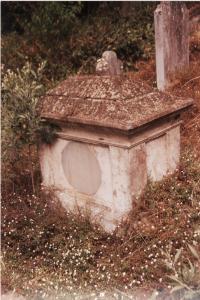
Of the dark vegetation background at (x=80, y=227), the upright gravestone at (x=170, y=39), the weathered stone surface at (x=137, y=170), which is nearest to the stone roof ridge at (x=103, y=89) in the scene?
the dark vegetation background at (x=80, y=227)

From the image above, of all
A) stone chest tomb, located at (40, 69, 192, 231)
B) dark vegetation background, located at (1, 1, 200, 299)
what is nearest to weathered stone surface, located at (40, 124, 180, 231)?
stone chest tomb, located at (40, 69, 192, 231)

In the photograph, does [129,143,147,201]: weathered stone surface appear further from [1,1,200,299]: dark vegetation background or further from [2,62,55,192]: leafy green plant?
[2,62,55,192]: leafy green plant

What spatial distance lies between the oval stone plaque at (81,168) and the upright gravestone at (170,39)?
7.46ft

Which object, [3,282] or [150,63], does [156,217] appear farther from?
[150,63]

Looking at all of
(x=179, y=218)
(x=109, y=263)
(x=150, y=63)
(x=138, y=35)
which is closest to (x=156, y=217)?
(x=179, y=218)

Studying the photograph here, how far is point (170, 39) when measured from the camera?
19.4 ft

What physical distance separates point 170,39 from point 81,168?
2.64 m

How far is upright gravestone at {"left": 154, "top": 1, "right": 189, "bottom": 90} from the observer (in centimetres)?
582

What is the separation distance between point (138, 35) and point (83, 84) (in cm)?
408

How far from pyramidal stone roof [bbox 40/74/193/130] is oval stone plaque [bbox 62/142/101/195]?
1.11 ft

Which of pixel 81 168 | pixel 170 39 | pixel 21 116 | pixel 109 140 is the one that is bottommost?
pixel 81 168

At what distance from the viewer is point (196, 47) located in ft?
22.7

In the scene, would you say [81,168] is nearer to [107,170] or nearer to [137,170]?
[107,170]

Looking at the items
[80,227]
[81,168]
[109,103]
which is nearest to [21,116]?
[81,168]
